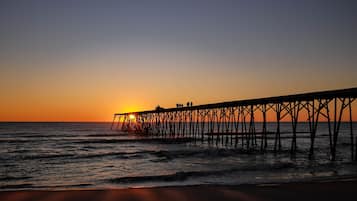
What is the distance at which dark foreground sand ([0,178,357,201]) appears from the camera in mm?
6387

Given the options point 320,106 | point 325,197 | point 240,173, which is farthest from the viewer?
point 320,106

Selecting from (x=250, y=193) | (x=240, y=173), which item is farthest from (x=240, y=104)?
(x=250, y=193)

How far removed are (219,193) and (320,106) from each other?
12255 millimetres

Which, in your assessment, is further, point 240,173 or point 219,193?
point 240,173

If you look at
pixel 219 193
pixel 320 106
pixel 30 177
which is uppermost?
pixel 320 106

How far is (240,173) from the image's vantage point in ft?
39.8

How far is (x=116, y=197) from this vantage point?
6586mm

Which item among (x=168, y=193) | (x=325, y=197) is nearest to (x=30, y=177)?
(x=168, y=193)

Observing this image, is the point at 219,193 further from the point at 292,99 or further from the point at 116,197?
the point at 292,99

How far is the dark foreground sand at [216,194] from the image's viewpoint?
639 centimetres

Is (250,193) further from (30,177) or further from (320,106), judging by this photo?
(320,106)

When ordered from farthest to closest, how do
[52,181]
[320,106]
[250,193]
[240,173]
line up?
[320,106] → [240,173] → [52,181] → [250,193]

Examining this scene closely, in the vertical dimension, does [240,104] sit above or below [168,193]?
above

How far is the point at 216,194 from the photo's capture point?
22.1ft
